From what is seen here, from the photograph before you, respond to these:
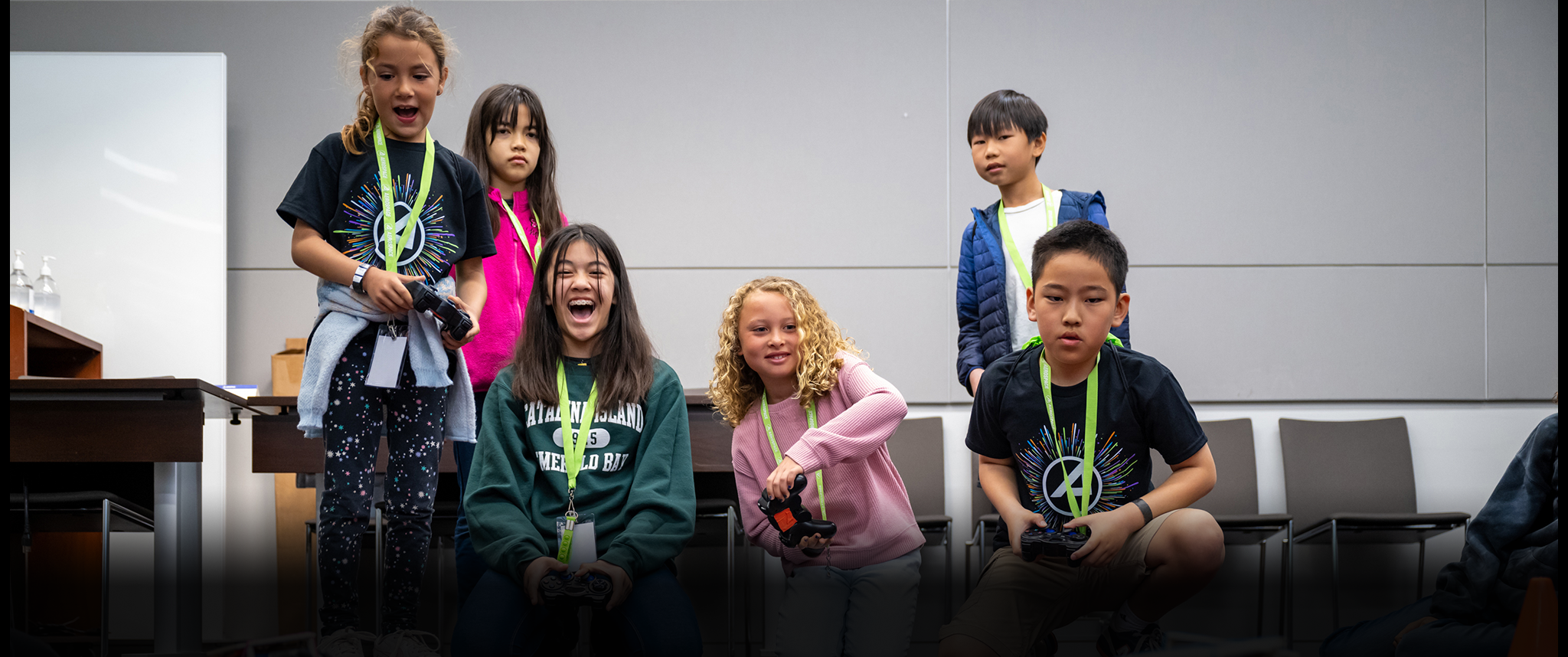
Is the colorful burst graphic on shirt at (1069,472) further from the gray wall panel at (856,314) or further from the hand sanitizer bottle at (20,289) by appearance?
the hand sanitizer bottle at (20,289)

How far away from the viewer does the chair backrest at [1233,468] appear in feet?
11.9

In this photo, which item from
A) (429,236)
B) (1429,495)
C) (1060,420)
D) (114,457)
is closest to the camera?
(1060,420)

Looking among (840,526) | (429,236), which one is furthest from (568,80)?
(840,526)

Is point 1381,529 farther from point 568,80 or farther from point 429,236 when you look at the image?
point 568,80

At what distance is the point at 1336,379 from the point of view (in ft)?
13.3

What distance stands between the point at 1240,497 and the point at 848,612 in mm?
2373

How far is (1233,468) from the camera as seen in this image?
372cm

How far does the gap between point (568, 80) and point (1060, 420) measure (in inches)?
122

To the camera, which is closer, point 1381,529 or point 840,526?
point 840,526

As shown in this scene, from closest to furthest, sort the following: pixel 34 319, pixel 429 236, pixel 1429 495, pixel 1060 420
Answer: pixel 1060 420 → pixel 429 236 → pixel 34 319 → pixel 1429 495

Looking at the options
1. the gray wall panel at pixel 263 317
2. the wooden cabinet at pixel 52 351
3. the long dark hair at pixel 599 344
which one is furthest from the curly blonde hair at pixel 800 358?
the gray wall panel at pixel 263 317

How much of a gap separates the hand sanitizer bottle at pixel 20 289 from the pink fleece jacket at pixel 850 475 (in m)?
2.91

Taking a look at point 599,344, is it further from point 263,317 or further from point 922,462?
point 263,317

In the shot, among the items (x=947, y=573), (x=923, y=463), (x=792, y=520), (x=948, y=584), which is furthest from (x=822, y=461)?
(x=923, y=463)
